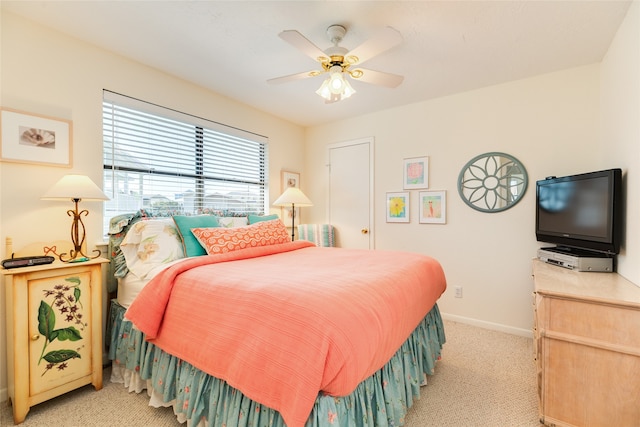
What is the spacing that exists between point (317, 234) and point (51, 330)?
268cm

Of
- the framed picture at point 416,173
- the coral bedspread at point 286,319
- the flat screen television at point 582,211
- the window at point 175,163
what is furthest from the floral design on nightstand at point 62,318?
the flat screen television at point 582,211

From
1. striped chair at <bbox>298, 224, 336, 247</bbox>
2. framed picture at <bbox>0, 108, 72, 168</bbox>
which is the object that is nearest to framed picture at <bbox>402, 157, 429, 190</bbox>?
striped chair at <bbox>298, 224, 336, 247</bbox>

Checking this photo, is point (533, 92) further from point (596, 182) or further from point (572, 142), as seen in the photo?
point (596, 182)

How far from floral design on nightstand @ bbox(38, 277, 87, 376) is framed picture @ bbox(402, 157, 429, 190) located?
3150 mm

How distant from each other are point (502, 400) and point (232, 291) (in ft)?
6.01

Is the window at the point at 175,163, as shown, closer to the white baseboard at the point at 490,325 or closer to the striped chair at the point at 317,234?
the striped chair at the point at 317,234

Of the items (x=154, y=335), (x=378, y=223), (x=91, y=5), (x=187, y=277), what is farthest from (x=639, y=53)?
(x=91, y=5)

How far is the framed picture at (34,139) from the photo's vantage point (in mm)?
1841

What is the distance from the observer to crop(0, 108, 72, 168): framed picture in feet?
6.04

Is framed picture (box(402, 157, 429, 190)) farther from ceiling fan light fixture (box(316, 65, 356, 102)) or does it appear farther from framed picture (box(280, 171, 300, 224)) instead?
ceiling fan light fixture (box(316, 65, 356, 102))

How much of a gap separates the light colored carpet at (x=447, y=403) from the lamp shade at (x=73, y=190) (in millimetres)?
1283

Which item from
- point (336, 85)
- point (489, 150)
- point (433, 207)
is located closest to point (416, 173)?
point (433, 207)

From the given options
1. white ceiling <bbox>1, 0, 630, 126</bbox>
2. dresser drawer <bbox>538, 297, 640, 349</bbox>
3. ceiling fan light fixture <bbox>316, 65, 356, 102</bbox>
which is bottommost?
dresser drawer <bbox>538, 297, 640, 349</bbox>

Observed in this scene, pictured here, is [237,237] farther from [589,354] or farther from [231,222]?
[589,354]
